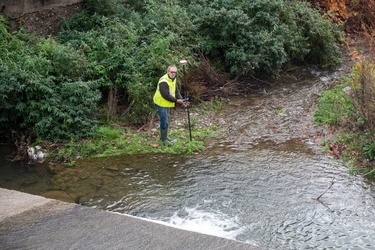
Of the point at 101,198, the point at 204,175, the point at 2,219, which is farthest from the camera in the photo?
the point at 204,175

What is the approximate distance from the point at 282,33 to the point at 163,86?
6.90 metres

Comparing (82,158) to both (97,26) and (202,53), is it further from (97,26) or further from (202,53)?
(202,53)

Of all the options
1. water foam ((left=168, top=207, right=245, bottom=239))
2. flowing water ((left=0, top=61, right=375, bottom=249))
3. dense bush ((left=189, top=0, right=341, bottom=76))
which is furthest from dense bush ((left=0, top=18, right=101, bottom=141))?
dense bush ((left=189, top=0, right=341, bottom=76))

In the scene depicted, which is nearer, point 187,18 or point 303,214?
point 303,214

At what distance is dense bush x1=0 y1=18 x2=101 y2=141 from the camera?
30.6 ft

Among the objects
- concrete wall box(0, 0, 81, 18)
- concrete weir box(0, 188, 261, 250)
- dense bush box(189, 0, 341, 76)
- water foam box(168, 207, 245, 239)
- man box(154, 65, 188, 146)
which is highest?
concrete wall box(0, 0, 81, 18)

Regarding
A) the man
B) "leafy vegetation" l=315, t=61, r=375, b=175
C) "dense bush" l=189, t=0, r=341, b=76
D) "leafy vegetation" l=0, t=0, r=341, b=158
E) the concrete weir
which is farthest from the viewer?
"dense bush" l=189, t=0, r=341, b=76

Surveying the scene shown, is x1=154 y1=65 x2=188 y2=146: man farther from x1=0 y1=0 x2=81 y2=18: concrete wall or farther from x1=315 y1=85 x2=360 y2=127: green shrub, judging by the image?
x1=0 y1=0 x2=81 y2=18: concrete wall

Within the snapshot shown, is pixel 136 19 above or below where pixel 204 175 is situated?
above

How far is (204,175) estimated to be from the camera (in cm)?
800

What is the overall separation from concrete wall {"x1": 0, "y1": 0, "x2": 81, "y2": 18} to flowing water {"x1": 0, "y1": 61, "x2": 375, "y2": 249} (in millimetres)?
5822

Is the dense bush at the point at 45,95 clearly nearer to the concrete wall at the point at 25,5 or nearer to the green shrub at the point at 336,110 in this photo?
the concrete wall at the point at 25,5

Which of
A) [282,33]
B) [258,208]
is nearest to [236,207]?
[258,208]

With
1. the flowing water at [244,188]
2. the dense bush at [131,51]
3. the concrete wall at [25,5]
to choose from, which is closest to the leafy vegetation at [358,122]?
the flowing water at [244,188]
